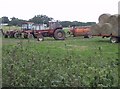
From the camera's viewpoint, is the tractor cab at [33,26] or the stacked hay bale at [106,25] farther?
the tractor cab at [33,26]

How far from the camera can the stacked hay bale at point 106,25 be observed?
28.0 m

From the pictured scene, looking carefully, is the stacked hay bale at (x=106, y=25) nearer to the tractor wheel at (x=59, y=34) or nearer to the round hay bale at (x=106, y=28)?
the round hay bale at (x=106, y=28)

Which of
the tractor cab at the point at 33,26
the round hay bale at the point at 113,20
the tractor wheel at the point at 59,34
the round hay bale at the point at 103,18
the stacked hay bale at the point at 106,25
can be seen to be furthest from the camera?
the tractor cab at the point at 33,26

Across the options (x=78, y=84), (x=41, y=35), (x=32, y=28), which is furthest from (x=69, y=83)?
(x=32, y=28)

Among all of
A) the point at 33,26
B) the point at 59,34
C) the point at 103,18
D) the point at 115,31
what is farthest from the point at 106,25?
the point at 33,26

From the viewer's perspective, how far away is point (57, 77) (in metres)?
6.65

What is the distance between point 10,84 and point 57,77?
0.88m

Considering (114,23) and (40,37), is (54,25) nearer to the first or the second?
(40,37)

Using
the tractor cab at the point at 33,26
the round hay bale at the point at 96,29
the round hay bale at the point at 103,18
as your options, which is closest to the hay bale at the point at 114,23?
the round hay bale at the point at 103,18

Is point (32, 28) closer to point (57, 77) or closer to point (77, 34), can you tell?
point (77, 34)

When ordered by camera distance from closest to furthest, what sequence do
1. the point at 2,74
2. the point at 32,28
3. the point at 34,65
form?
the point at 2,74 < the point at 34,65 < the point at 32,28

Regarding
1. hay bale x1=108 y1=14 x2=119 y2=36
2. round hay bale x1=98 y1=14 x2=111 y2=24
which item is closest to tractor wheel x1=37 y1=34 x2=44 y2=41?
round hay bale x1=98 y1=14 x2=111 y2=24

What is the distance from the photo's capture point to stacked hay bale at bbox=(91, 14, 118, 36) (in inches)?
1102

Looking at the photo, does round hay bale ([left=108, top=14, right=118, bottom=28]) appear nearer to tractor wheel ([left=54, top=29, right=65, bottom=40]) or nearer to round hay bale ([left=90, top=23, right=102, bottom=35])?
round hay bale ([left=90, top=23, right=102, bottom=35])
